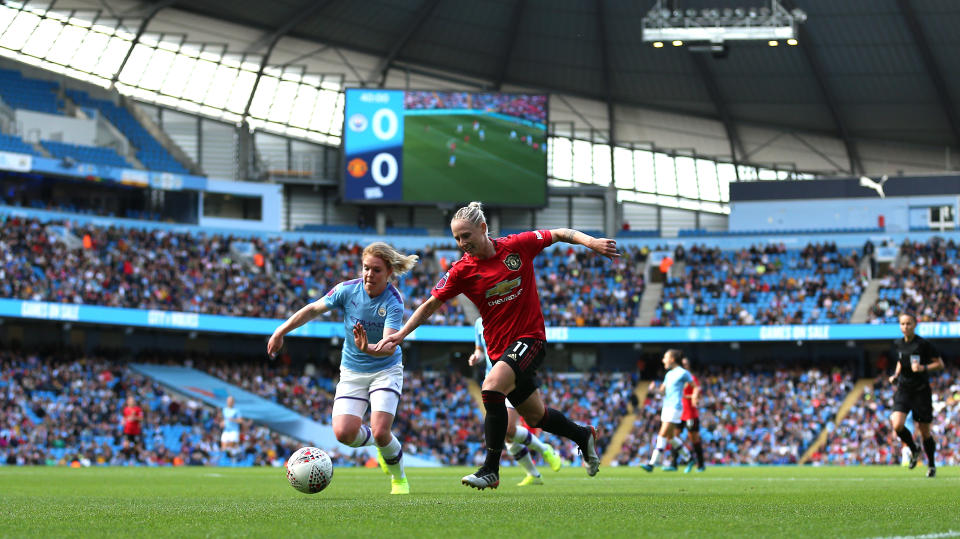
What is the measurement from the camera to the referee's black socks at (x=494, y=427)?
9766mm

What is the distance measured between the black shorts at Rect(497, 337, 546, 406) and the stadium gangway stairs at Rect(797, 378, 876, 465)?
33.0m

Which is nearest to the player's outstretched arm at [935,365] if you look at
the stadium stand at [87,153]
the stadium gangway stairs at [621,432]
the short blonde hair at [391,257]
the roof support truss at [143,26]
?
the short blonde hair at [391,257]

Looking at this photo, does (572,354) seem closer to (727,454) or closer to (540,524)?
(727,454)

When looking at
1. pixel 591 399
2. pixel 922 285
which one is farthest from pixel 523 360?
pixel 922 285

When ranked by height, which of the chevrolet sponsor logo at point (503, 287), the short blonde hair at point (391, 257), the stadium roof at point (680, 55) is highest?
the stadium roof at point (680, 55)

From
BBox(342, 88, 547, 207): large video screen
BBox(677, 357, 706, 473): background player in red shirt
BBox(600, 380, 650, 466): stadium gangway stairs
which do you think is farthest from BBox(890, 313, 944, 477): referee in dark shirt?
BBox(342, 88, 547, 207): large video screen

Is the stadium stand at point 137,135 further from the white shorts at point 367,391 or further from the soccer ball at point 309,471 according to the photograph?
the soccer ball at point 309,471

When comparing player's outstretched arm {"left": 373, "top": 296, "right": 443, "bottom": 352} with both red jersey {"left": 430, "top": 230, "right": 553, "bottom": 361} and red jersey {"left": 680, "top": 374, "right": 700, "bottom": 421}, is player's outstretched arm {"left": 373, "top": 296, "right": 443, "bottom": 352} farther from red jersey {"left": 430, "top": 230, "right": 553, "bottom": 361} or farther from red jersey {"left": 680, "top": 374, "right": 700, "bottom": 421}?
red jersey {"left": 680, "top": 374, "right": 700, "bottom": 421}

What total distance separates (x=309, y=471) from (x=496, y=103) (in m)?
41.7

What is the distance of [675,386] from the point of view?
2091cm

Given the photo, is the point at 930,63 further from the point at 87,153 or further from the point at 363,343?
the point at 363,343

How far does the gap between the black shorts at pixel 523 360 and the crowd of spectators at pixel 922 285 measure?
37.5 meters

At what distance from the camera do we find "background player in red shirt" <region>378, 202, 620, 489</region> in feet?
31.4

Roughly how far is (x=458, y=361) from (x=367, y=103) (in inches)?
475
